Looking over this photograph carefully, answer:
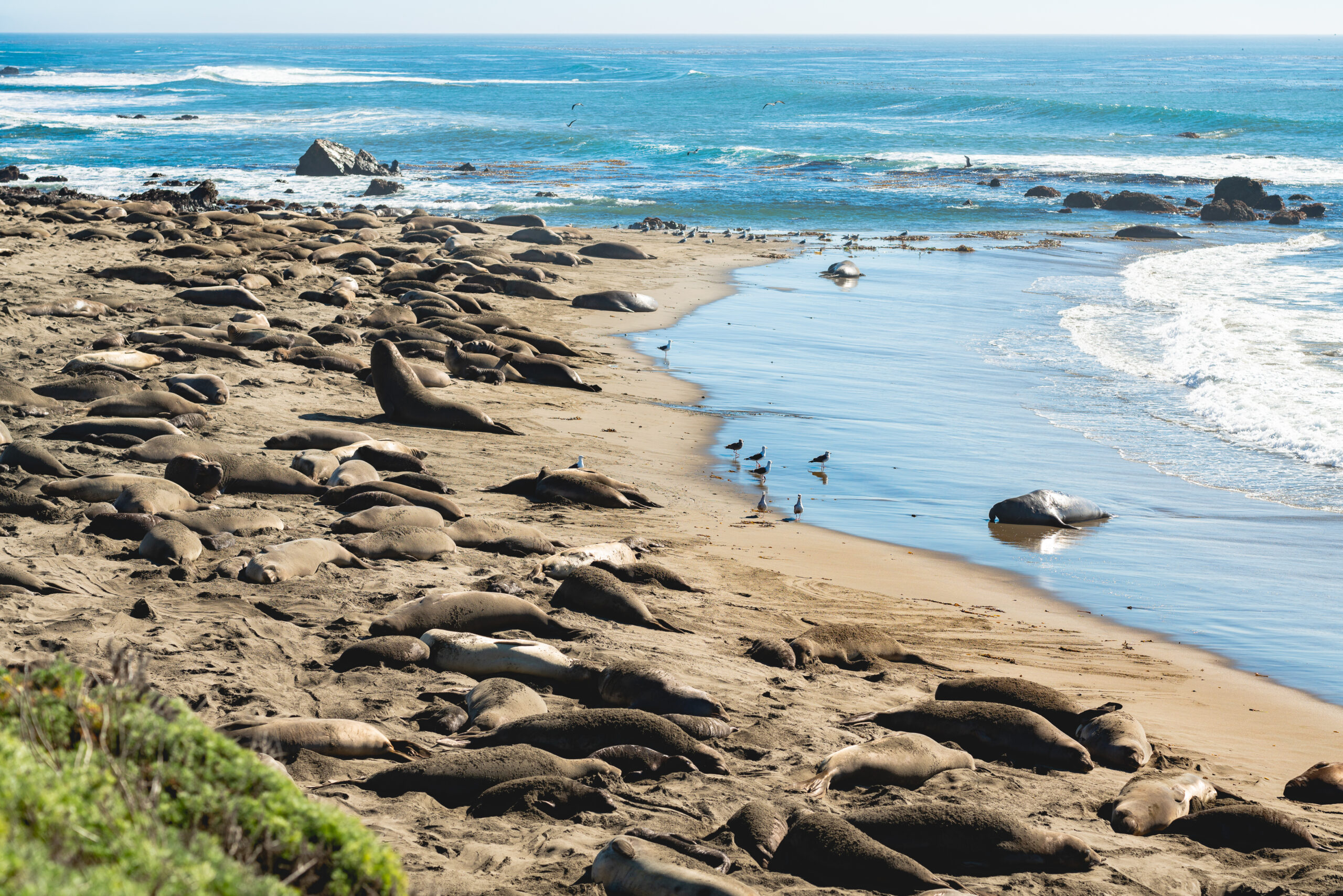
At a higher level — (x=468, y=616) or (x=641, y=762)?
(x=468, y=616)

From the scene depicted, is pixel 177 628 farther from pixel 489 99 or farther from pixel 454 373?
pixel 489 99

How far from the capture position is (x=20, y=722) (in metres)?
2.44

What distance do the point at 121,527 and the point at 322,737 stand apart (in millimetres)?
2969

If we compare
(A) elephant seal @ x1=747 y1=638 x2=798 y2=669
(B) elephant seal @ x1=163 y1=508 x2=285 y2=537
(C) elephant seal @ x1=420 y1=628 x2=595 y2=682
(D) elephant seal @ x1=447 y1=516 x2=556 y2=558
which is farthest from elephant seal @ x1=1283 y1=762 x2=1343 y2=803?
(B) elephant seal @ x1=163 y1=508 x2=285 y2=537

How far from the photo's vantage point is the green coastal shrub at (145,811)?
6.49 feet

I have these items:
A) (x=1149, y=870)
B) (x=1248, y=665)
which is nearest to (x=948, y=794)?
(x=1149, y=870)

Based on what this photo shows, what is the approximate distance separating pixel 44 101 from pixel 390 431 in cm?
7520

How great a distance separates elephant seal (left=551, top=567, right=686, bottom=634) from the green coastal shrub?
388 centimetres

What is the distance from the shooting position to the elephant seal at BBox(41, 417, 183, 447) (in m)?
8.59

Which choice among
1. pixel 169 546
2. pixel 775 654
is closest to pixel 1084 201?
pixel 775 654

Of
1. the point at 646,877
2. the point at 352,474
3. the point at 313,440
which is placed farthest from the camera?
the point at 313,440

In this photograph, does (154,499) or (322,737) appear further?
(154,499)

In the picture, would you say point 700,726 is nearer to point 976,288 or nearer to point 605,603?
point 605,603

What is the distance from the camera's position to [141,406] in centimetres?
938
